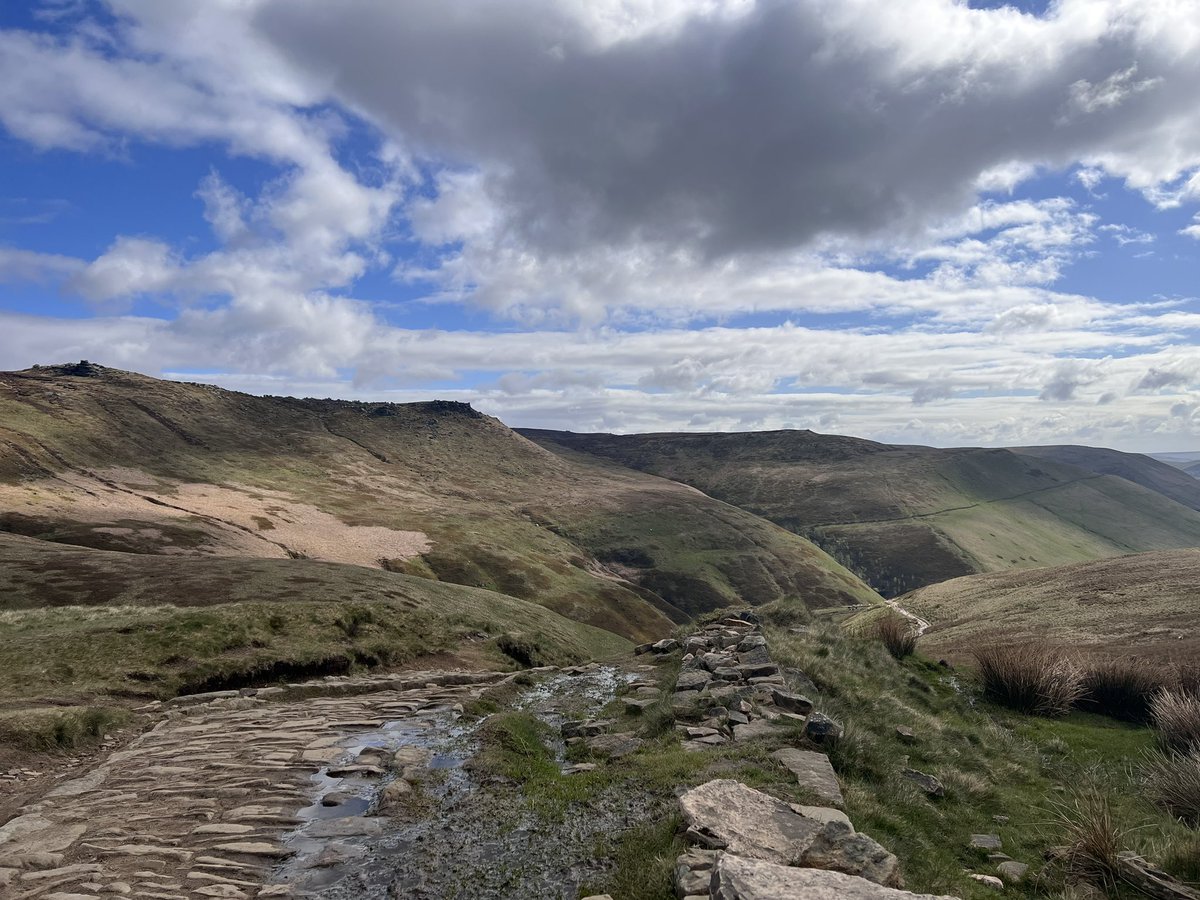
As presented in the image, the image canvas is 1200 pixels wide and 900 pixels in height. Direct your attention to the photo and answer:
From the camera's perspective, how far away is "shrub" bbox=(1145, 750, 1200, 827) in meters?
13.8

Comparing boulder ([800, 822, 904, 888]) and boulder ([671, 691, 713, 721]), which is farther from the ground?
boulder ([800, 822, 904, 888])

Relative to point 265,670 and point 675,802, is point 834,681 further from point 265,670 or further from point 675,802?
point 265,670

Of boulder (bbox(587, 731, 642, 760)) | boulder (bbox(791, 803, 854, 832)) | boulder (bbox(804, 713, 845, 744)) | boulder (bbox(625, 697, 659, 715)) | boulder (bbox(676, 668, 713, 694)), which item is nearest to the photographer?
boulder (bbox(791, 803, 854, 832))

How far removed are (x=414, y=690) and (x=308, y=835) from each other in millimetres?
13209

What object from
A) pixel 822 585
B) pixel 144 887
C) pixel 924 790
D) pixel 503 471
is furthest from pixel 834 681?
pixel 503 471

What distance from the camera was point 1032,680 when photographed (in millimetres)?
26141

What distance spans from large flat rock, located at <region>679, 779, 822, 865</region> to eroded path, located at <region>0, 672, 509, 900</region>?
242 inches

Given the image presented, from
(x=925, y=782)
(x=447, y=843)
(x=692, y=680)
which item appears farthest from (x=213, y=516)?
(x=925, y=782)

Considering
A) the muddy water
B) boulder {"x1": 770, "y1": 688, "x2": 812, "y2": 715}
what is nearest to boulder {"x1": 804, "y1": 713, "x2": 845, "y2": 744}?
boulder {"x1": 770, "y1": 688, "x2": 812, "y2": 715}

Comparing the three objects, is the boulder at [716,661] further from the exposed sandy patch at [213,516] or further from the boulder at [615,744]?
the exposed sandy patch at [213,516]

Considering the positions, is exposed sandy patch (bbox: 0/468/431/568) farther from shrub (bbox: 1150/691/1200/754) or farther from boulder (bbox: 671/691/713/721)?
shrub (bbox: 1150/691/1200/754)

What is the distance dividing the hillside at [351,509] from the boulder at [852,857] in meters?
58.0

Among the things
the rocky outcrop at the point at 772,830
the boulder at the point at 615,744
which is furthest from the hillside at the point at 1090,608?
the boulder at the point at 615,744

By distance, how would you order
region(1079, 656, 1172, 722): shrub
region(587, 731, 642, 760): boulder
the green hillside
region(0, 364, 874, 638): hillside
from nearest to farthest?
region(587, 731, 642, 760): boulder < the green hillside < region(1079, 656, 1172, 722): shrub < region(0, 364, 874, 638): hillside
